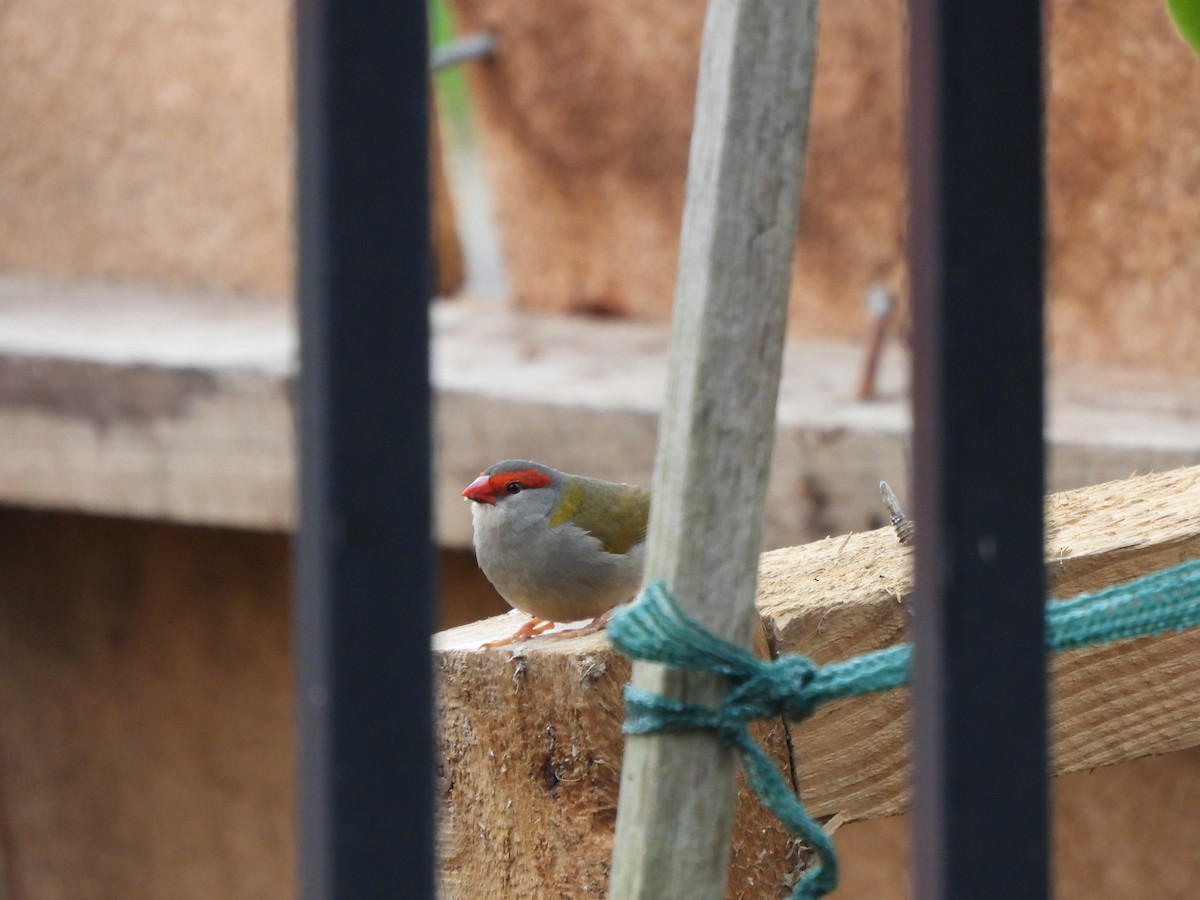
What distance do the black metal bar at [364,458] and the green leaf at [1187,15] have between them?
3.37ft

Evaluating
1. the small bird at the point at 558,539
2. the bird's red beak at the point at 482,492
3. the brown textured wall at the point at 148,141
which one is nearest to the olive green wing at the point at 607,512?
the small bird at the point at 558,539

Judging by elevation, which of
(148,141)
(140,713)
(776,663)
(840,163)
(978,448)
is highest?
(148,141)

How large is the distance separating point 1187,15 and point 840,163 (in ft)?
7.90

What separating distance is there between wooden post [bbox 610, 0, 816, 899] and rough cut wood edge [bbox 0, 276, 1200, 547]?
73.5 inches

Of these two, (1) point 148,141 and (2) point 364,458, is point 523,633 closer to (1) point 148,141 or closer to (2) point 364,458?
(2) point 364,458

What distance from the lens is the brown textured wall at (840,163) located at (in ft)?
11.4

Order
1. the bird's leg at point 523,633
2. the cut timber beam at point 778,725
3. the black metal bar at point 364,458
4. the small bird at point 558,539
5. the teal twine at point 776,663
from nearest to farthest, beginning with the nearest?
1. the black metal bar at point 364,458
2. the teal twine at point 776,663
3. the cut timber beam at point 778,725
4. the bird's leg at point 523,633
5. the small bird at point 558,539

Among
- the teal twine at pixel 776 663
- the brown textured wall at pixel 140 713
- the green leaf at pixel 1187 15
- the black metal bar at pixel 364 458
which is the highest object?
the green leaf at pixel 1187 15

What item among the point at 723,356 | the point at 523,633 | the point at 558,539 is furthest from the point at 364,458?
the point at 558,539

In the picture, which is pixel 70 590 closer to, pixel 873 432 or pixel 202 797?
pixel 202 797

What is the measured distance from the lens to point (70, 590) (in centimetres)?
475

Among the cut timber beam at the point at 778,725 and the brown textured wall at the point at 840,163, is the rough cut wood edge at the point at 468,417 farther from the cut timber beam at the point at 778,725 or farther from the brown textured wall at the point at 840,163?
the cut timber beam at the point at 778,725

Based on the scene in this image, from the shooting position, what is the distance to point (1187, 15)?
1.61 meters

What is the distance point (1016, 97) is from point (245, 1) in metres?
4.32
